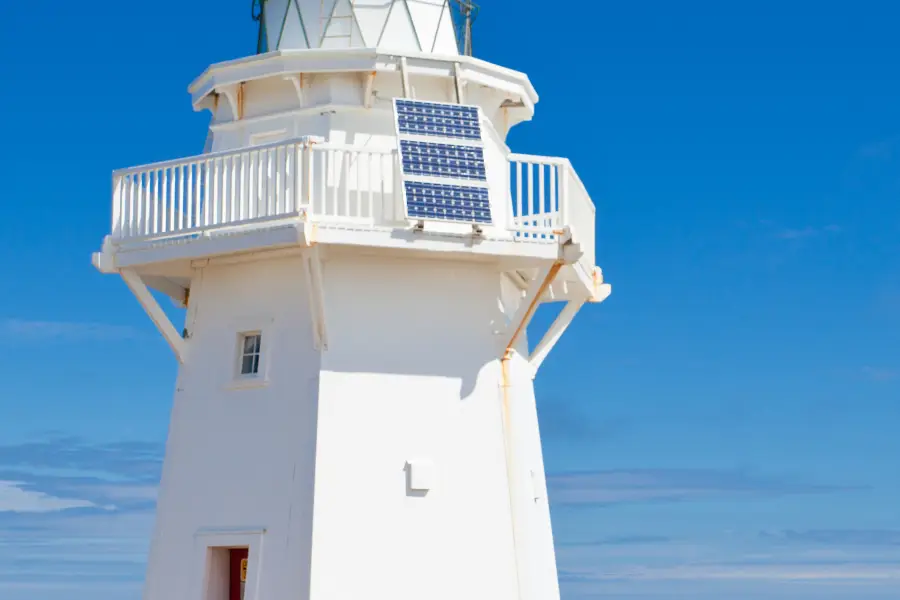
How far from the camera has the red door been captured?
64.1 ft

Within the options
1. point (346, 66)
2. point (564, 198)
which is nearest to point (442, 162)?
point (564, 198)

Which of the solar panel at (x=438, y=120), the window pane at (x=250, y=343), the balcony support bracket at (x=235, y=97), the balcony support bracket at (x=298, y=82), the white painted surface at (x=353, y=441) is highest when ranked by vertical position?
the balcony support bracket at (x=235, y=97)

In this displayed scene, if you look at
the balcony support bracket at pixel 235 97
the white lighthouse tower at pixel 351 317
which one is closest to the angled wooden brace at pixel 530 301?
the white lighthouse tower at pixel 351 317

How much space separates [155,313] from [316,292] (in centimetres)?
259

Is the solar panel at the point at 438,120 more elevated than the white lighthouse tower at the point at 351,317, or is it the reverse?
the solar panel at the point at 438,120

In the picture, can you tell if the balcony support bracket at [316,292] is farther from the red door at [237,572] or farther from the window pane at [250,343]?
the red door at [237,572]

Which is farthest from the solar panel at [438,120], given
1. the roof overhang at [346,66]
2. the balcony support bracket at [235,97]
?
the balcony support bracket at [235,97]

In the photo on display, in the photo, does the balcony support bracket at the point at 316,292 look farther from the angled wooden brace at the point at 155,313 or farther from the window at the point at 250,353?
Result: the angled wooden brace at the point at 155,313

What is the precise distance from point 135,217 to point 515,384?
547 centimetres

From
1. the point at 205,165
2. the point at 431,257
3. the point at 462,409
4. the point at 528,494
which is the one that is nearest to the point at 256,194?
the point at 205,165

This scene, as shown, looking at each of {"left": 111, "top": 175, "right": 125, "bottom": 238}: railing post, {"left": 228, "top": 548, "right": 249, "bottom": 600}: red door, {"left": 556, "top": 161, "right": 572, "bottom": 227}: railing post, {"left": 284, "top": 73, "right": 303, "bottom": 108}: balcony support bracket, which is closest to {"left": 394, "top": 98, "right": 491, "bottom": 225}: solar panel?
{"left": 556, "top": 161, "right": 572, "bottom": 227}: railing post

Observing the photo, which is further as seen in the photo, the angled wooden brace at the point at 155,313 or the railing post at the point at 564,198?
the angled wooden brace at the point at 155,313

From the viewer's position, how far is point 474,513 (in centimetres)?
1922

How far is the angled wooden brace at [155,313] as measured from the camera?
2006 cm
